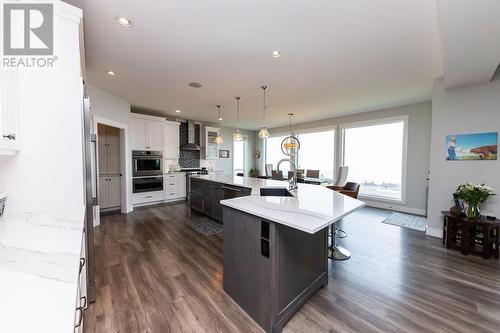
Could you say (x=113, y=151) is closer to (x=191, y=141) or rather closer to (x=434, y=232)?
(x=191, y=141)

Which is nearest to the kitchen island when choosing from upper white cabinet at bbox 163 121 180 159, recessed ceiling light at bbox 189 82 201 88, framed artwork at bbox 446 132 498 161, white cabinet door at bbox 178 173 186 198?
recessed ceiling light at bbox 189 82 201 88

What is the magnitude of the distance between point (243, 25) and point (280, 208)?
1832 mm

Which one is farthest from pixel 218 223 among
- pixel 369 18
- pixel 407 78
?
pixel 407 78

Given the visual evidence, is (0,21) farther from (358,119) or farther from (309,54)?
(358,119)

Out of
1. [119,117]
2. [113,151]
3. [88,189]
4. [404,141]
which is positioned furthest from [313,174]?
[88,189]

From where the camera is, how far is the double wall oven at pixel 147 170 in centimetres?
507

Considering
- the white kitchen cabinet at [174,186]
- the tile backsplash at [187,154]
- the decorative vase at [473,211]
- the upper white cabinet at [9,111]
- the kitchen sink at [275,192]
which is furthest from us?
the tile backsplash at [187,154]

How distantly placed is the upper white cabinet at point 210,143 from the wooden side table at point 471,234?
6.17 m

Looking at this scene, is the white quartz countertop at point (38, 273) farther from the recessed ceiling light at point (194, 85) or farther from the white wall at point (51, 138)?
the recessed ceiling light at point (194, 85)

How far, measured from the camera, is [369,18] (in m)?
1.89

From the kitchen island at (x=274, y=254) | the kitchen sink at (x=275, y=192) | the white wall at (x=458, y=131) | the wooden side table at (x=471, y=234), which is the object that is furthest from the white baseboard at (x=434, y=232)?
the kitchen sink at (x=275, y=192)

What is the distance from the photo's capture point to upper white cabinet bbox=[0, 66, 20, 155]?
3.63 ft

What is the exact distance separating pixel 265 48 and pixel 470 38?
203 centimetres

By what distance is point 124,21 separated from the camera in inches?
76.9
